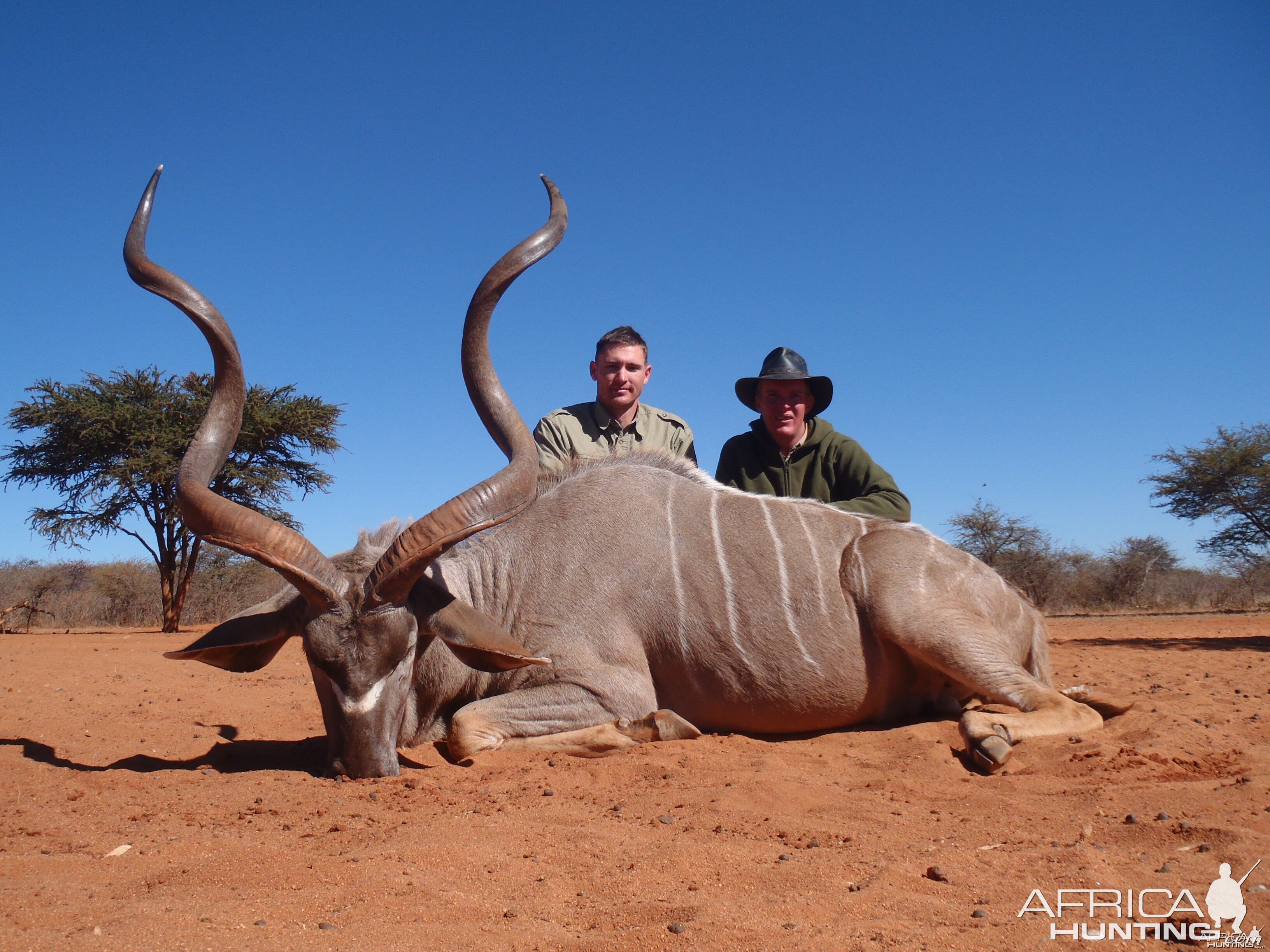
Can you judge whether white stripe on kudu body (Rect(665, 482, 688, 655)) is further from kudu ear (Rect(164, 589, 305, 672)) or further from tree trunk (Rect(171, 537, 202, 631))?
tree trunk (Rect(171, 537, 202, 631))

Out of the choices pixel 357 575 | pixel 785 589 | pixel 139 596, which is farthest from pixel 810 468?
pixel 139 596

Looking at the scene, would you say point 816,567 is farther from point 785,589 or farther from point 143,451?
point 143,451

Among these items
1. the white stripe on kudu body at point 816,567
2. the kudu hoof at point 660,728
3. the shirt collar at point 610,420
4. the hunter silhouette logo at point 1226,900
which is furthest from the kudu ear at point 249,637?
the hunter silhouette logo at point 1226,900

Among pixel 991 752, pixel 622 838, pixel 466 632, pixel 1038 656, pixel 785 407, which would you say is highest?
pixel 785 407

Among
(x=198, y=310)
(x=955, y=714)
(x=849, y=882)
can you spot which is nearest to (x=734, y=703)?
(x=955, y=714)

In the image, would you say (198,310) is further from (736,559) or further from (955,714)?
(955,714)

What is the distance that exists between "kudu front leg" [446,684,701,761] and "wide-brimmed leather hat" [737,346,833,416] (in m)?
2.49

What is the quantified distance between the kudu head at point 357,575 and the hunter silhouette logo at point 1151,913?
2420 millimetres

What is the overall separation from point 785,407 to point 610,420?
4.54ft

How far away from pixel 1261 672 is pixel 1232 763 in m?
4.12

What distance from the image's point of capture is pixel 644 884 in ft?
7.42

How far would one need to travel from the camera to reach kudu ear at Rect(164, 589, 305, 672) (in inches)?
155

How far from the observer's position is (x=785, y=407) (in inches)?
231

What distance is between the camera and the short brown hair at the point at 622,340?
6.35 metres
